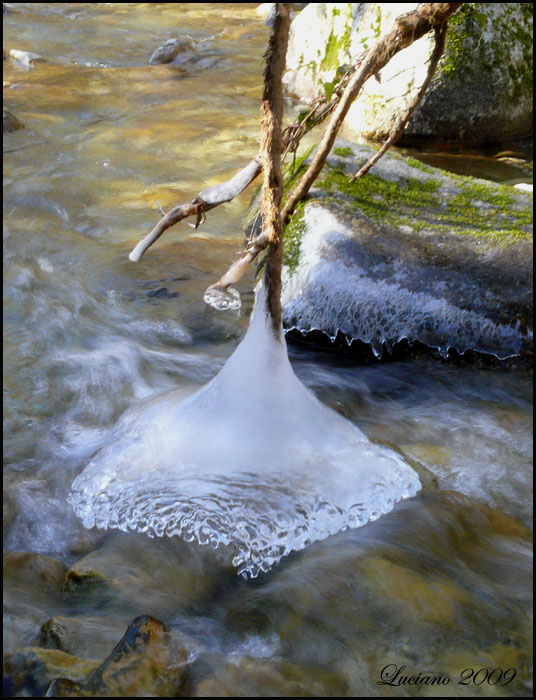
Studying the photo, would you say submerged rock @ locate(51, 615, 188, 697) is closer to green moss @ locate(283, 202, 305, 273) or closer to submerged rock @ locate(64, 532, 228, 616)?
submerged rock @ locate(64, 532, 228, 616)

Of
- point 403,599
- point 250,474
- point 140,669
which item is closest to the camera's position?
point 140,669

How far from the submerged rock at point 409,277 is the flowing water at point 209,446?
0.68ft

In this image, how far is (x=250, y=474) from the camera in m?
2.88

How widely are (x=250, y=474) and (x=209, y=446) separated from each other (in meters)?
0.21

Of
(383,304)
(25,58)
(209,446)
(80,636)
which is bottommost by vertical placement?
(80,636)

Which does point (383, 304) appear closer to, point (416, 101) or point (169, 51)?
point (416, 101)

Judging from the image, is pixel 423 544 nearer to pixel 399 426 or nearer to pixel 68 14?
pixel 399 426

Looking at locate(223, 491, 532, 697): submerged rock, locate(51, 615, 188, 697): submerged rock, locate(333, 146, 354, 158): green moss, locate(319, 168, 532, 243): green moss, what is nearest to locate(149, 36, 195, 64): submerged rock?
locate(333, 146, 354, 158): green moss

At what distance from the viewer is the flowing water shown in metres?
2.27

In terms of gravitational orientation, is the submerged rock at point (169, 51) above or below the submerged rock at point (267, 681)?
above

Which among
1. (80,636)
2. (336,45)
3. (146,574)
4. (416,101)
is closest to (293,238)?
(416,101)

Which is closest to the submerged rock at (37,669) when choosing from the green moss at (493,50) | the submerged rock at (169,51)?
the green moss at (493,50)

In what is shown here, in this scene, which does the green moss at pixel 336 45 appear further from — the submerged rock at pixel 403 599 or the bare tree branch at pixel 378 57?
the submerged rock at pixel 403 599

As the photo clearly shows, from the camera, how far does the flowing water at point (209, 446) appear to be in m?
2.27
